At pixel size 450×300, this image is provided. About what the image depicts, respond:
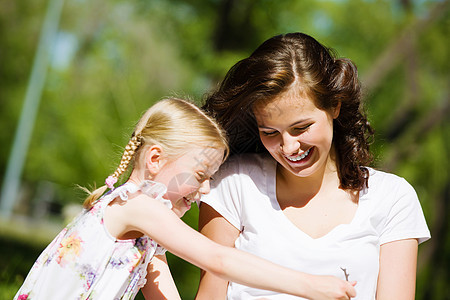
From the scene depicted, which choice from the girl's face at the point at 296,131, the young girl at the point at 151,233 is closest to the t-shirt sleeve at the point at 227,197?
the young girl at the point at 151,233

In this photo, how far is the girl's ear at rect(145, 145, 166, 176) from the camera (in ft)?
6.63

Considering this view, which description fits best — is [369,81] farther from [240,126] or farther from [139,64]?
[240,126]

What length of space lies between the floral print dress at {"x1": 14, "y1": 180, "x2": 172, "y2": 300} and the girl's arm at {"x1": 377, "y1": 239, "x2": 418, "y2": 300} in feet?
2.59

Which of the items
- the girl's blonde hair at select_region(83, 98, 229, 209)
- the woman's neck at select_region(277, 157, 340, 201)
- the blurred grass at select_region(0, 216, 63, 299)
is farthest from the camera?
the blurred grass at select_region(0, 216, 63, 299)

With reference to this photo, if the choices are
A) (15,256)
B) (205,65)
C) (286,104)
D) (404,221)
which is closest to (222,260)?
(286,104)

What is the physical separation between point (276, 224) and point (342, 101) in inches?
20.5

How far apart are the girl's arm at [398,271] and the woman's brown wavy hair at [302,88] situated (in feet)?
0.86

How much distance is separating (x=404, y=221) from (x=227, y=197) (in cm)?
65

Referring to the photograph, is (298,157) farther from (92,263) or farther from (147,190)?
(92,263)

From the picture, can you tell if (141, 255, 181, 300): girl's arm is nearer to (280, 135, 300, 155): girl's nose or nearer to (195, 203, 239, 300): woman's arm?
(195, 203, 239, 300): woman's arm

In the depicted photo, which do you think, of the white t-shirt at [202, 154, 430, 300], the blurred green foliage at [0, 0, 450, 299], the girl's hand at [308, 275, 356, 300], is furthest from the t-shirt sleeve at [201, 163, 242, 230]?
the blurred green foliage at [0, 0, 450, 299]

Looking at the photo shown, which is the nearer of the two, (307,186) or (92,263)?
(92,263)

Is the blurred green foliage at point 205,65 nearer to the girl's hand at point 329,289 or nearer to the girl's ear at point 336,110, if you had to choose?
the girl's ear at point 336,110

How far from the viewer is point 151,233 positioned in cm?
185
